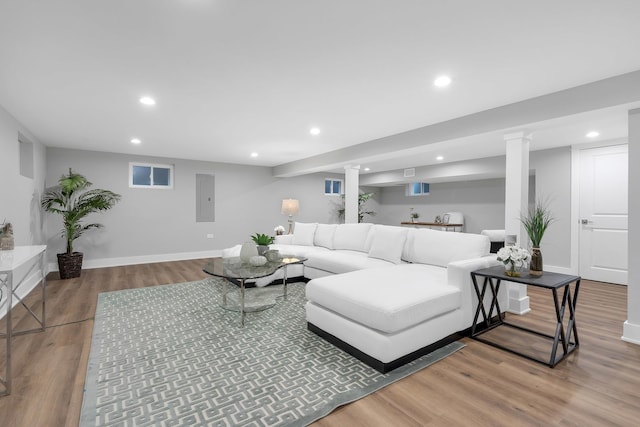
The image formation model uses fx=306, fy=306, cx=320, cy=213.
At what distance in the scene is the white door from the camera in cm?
467

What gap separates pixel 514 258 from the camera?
2.55 m

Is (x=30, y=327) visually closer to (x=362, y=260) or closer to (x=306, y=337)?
(x=306, y=337)

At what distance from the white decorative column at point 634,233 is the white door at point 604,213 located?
264cm

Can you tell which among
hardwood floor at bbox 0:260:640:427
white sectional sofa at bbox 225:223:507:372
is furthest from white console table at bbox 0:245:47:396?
white sectional sofa at bbox 225:223:507:372

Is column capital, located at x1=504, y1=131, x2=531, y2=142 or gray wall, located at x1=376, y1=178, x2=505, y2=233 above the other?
column capital, located at x1=504, y1=131, x2=531, y2=142

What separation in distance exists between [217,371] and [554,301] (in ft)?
8.83

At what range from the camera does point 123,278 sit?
5027mm

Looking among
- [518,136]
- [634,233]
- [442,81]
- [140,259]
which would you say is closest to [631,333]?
[634,233]


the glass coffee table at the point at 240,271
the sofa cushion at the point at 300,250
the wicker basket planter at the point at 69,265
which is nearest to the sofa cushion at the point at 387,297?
the glass coffee table at the point at 240,271

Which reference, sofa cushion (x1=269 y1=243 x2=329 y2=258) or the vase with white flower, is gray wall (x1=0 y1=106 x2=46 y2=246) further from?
the vase with white flower

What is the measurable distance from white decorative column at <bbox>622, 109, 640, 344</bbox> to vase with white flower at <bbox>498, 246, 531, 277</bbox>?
939mm

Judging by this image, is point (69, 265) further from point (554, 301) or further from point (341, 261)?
point (554, 301)

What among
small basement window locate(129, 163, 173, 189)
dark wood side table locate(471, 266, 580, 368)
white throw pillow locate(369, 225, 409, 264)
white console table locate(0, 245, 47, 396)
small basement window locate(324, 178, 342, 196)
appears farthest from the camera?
small basement window locate(324, 178, 342, 196)

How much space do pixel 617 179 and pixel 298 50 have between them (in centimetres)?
540
